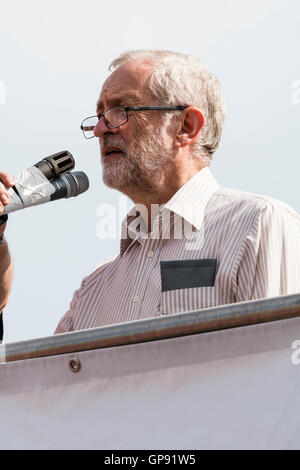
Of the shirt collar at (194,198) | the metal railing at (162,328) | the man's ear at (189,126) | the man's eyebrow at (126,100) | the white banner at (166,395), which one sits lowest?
the white banner at (166,395)

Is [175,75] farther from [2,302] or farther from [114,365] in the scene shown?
[114,365]

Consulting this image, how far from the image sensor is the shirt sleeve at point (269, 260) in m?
2.35

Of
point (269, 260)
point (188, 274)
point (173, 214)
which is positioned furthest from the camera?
point (173, 214)

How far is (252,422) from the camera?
1434mm

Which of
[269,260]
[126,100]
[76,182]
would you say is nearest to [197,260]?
[269,260]

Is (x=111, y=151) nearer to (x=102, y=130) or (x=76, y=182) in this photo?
(x=102, y=130)

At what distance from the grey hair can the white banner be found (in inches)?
56.1

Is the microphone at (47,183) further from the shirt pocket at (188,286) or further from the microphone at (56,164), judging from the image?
the shirt pocket at (188,286)

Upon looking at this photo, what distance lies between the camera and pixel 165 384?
158cm

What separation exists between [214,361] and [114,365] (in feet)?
0.72

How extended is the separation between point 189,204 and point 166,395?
1.24m


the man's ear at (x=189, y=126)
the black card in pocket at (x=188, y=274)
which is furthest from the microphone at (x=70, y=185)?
the man's ear at (x=189, y=126)

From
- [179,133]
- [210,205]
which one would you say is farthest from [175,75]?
[210,205]

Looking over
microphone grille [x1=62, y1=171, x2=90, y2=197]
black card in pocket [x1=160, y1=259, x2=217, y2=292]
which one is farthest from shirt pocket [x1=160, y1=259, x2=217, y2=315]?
A: microphone grille [x1=62, y1=171, x2=90, y2=197]
